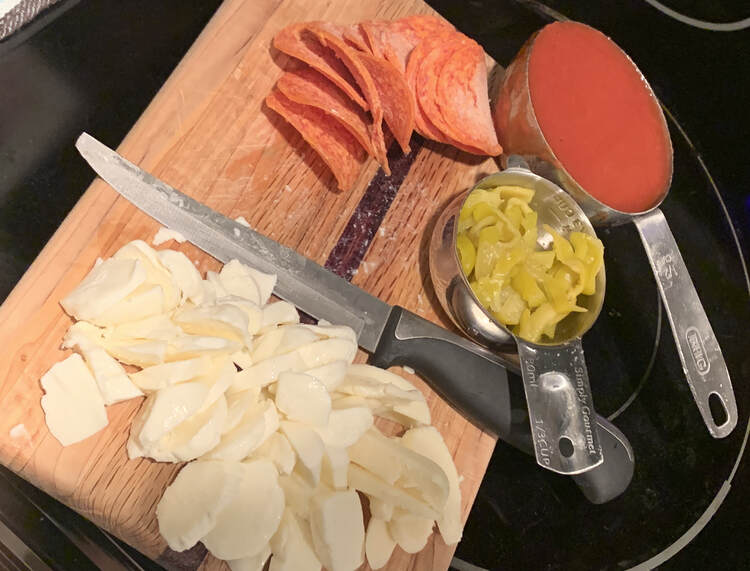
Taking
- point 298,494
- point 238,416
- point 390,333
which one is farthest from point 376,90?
point 298,494

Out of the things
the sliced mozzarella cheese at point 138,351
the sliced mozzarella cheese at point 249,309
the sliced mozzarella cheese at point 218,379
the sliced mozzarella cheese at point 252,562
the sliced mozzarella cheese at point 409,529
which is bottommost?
the sliced mozzarella cheese at point 252,562

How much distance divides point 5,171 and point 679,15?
A: 6.95 ft

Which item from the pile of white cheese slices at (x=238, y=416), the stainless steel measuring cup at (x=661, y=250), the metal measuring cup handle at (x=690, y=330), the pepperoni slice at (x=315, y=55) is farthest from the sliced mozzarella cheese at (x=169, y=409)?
Result: the metal measuring cup handle at (x=690, y=330)

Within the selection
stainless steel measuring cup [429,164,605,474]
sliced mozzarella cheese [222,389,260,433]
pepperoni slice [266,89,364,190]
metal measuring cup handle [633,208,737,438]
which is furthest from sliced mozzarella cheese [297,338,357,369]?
metal measuring cup handle [633,208,737,438]

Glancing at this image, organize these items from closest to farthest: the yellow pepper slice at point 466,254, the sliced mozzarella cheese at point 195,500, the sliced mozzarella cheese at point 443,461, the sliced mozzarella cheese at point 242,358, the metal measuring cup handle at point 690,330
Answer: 1. the sliced mozzarella cheese at point 195,500
2. the sliced mozzarella cheese at point 242,358
3. the sliced mozzarella cheese at point 443,461
4. the yellow pepper slice at point 466,254
5. the metal measuring cup handle at point 690,330

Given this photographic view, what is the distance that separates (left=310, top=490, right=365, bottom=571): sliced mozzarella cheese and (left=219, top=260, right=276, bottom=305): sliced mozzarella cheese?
41cm

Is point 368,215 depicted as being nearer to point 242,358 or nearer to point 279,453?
point 242,358

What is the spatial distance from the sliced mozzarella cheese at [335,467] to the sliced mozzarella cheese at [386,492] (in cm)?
5

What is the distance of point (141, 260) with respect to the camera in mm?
1169

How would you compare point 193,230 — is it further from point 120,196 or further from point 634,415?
point 634,415

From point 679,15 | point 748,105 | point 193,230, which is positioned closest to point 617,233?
point 748,105

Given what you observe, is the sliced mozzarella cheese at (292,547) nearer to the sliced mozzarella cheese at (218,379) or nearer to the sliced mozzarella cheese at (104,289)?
the sliced mozzarella cheese at (218,379)

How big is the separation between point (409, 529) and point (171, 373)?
552 mm

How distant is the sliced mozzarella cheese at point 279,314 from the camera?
1211 mm
